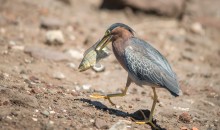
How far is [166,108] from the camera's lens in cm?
800

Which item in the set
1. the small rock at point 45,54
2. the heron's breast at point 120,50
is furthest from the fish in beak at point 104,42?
the small rock at point 45,54

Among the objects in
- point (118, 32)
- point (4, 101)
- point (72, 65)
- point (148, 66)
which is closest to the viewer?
point (4, 101)

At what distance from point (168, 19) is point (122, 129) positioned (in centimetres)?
700

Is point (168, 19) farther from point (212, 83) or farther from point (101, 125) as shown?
point (101, 125)

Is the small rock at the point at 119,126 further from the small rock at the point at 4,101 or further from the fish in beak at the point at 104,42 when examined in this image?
the fish in beak at the point at 104,42

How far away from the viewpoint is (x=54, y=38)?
1030cm

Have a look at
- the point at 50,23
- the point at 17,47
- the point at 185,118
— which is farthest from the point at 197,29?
the point at 185,118

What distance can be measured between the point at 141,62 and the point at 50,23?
4.43 meters

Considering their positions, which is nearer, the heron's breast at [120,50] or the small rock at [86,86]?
the heron's breast at [120,50]

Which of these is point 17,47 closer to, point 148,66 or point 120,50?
point 120,50

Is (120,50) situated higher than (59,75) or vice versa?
(120,50)

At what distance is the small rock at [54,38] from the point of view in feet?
33.7

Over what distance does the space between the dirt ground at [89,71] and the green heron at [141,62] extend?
1.95ft

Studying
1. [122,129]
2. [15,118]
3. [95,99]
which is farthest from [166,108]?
[15,118]
